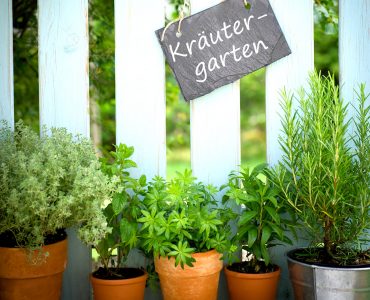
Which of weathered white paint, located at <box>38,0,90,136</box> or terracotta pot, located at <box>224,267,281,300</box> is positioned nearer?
terracotta pot, located at <box>224,267,281,300</box>

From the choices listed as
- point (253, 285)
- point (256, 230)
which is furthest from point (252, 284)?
point (256, 230)

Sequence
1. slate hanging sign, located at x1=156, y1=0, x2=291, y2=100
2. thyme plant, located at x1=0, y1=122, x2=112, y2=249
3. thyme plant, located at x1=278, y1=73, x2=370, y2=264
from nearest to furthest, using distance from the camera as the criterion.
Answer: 1. thyme plant, located at x1=0, y1=122, x2=112, y2=249
2. thyme plant, located at x1=278, y1=73, x2=370, y2=264
3. slate hanging sign, located at x1=156, y1=0, x2=291, y2=100

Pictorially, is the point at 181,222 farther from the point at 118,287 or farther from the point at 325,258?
the point at 325,258

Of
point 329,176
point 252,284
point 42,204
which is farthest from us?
point 252,284

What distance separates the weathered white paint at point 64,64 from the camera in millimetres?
2631

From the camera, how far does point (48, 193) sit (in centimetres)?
217

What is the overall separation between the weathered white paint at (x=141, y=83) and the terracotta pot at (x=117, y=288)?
480 millimetres

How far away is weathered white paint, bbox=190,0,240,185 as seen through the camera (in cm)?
264

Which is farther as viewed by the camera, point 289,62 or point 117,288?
point 289,62

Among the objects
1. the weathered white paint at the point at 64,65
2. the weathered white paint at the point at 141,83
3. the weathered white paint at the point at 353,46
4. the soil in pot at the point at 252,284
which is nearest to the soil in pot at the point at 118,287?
the weathered white paint at the point at 64,65

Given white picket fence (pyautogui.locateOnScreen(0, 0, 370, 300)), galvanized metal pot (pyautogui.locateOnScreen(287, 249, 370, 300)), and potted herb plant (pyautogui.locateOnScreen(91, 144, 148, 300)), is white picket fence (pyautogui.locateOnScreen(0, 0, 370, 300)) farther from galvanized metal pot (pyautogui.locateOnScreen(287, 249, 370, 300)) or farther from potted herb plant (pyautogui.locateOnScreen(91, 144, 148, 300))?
galvanized metal pot (pyautogui.locateOnScreen(287, 249, 370, 300))

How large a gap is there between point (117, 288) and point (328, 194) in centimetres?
89

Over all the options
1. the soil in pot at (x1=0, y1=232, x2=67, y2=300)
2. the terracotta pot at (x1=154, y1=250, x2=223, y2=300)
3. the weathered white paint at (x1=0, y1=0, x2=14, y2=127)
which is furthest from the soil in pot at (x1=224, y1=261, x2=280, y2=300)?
the weathered white paint at (x1=0, y1=0, x2=14, y2=127)

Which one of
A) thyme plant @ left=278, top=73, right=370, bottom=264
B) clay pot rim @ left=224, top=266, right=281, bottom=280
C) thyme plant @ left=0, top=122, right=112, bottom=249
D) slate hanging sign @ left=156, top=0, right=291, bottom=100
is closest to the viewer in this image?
thyme plant @ left=0, top=122, right=112, bottom=249
